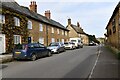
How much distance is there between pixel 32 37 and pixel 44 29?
696cm

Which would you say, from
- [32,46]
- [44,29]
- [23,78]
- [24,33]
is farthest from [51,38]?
[23,78]

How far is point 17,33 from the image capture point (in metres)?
27.6

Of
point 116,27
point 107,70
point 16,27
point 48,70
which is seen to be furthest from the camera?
point 116,27

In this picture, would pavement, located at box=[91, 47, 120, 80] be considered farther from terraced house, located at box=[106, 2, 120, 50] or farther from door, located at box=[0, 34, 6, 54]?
door, located at box=[0, 34, 6, 54]

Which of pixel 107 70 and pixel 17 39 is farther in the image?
pixel 17 39

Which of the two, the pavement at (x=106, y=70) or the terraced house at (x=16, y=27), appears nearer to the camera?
the pavement at (x=106, y=70)

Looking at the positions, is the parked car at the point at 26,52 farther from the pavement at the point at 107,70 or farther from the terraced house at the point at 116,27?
the terraced house at the point at 116,27

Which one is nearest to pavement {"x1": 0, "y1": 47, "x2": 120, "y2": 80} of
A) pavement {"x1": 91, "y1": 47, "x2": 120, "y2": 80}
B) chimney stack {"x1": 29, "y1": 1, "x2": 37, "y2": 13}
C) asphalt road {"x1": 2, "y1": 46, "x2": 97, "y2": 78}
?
pavement {"x1": 91, "y1": 47, "x2": 120, "y2": 80}

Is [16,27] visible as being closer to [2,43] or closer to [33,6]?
[2,43]

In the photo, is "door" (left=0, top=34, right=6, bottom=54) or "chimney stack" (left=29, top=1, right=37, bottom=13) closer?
"door" (left=0, top=34, right=6, bottom=54)

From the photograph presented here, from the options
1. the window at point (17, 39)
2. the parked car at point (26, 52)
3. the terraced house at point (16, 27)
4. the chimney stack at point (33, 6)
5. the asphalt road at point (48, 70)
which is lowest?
the asphalt road at point (48, 70)

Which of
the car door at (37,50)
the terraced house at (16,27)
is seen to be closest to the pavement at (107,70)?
the car door at (37,50)

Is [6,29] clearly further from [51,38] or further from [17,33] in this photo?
[51,38]

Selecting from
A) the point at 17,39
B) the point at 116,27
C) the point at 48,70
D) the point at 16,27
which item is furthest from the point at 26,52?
the point at 116,27
